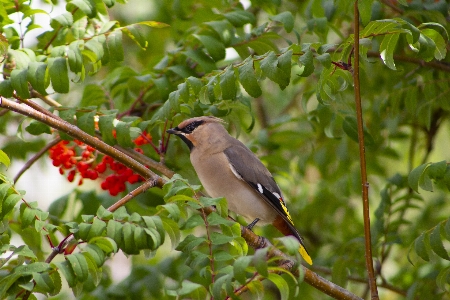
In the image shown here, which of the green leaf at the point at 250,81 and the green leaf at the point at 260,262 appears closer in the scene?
the green leaf at the point at 260,262

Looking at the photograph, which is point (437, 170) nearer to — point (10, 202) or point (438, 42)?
point (438, 42)

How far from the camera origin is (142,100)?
161 inches

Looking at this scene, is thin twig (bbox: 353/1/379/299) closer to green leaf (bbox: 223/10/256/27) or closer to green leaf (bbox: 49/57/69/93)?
green leaf (bbox: 223/10/256/27)

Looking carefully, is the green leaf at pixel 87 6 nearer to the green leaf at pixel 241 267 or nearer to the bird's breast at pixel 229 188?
the bird's breast at pixel 229 188

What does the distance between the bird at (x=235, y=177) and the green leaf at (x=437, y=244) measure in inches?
53.5

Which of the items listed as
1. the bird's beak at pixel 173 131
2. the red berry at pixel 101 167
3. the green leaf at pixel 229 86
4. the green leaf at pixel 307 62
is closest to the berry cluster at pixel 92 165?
the red berry at pixel 101 167

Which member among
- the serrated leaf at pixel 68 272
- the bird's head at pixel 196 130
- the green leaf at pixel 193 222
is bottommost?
the bird's head at pixel 196 130

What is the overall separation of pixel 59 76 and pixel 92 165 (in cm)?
102

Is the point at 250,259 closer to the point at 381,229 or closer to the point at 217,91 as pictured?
the point at 217,91

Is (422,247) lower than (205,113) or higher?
lower

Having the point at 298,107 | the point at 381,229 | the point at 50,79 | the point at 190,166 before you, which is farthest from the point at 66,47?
the point at 298,107

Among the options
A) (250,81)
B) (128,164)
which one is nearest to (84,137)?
(128,164)

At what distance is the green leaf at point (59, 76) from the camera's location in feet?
10.3

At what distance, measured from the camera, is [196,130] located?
4234 mm
